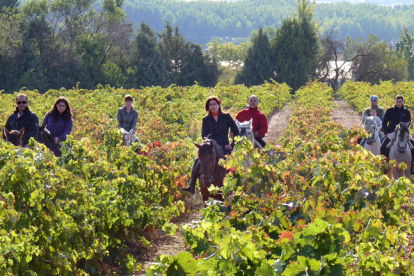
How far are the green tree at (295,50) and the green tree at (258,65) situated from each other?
0.81 meters

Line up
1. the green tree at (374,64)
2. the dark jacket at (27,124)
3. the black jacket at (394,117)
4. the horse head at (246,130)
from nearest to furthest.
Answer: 1. the horse head at (246,130)
2. the dark jacket at (27,124)
3. the black jacket at (394,117)
4. the green tree at (374,64)

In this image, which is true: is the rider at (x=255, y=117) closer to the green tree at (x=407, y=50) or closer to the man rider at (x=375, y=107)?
the man rider at (x=375, y=107)

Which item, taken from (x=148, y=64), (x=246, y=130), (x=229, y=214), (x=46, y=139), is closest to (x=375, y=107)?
(x=246, y=130)

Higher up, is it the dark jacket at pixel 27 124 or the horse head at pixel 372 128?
the dark jacket at pixel 27 124

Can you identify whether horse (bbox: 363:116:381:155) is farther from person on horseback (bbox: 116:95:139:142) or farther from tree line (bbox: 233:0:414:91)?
tree line (bbox: 233:0:414:91)

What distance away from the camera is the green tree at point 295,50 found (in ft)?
202

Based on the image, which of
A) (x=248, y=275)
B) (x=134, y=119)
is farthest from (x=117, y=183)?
(x=134, y=119)

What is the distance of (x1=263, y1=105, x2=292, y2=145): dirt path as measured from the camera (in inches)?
884

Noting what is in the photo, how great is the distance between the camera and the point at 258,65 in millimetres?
62625

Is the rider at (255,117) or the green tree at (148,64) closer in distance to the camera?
the rider at (255,117)

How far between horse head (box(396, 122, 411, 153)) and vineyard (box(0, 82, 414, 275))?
2931 millimetres

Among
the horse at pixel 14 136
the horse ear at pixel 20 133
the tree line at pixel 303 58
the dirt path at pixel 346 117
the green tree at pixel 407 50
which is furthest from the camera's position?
the green tree at pixel 407 50

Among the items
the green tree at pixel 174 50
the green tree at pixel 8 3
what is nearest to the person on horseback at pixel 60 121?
the green tree at pixel 174 50

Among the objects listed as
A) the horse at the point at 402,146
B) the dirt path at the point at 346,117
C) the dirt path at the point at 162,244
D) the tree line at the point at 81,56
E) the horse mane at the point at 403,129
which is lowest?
the dirt path at the point at 346,117
